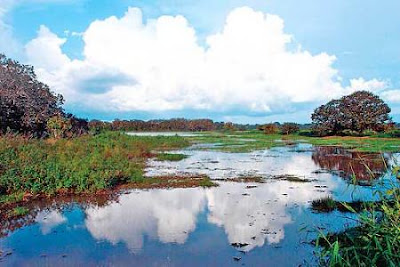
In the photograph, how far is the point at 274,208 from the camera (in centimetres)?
1034

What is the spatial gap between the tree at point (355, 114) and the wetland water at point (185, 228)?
3821 cm

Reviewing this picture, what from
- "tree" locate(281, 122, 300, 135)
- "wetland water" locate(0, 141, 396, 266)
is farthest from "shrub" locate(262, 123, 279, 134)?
"wetland water" locate(0, 141, 396, 266)

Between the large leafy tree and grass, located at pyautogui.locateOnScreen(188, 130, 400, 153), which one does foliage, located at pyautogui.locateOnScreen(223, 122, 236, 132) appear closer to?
grass, located at pyautogui.locateOnScreen(188, 130, 400, 153)

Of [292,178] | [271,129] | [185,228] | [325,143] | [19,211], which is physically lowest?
[185,228]

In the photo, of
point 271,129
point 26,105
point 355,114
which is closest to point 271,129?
point 271,129

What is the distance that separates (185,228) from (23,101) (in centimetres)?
1990

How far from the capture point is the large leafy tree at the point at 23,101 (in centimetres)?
2347

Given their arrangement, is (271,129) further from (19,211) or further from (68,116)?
(19,211)

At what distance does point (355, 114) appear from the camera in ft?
160

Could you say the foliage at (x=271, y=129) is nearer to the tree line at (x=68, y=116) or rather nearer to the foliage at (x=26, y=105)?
the tree line at (x=68, y=116)

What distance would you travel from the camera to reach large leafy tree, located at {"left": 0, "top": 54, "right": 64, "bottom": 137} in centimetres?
2347

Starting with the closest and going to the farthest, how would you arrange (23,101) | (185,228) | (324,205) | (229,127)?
(185,228)
(324,205)
(23,101)
(229,127)

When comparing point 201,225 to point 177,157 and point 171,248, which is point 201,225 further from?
point 177,157

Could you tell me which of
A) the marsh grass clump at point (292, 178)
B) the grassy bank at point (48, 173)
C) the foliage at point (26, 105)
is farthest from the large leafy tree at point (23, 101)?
the marsh grass clump at point (292, 178)
